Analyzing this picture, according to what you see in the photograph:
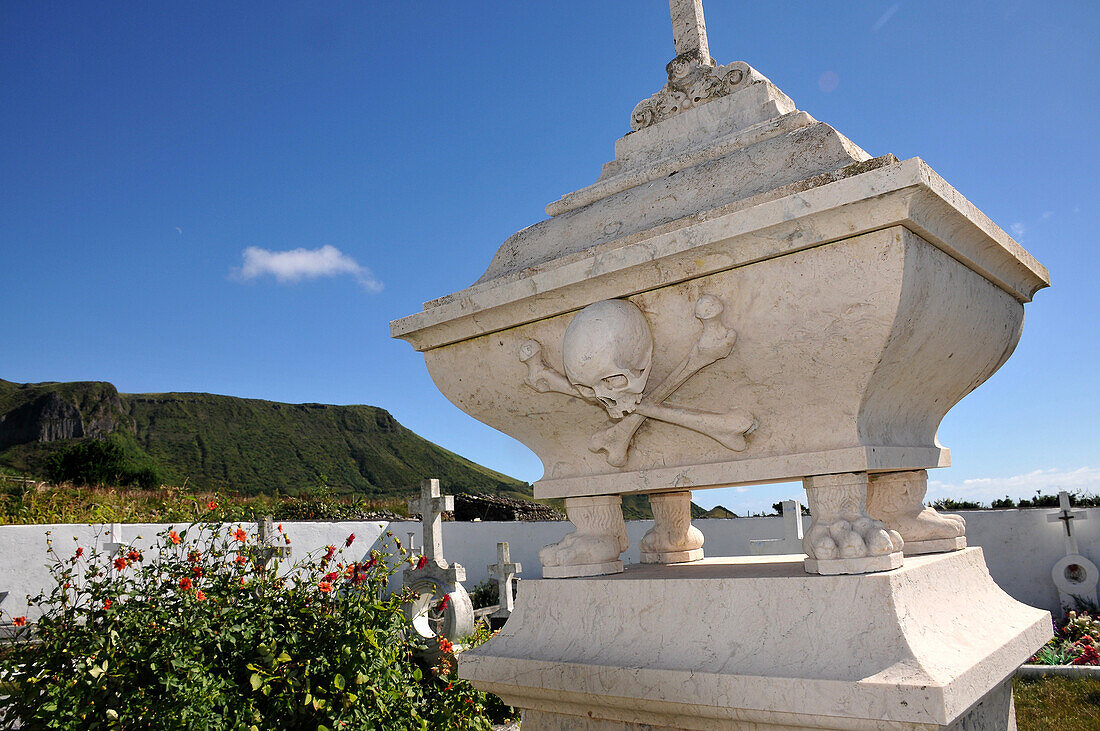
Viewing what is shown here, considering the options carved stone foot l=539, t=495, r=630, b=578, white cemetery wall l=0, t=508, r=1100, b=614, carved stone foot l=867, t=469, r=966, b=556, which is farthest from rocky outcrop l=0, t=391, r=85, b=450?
carved stone foot l=867, t=469, r=966, b=556

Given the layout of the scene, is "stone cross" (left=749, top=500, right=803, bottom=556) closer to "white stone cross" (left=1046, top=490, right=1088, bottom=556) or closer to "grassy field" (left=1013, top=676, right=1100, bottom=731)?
"white stone cross" (left=1046, top=490, right=1088, bottom=556)

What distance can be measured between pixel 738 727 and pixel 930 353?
114cm

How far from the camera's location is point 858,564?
178 cm

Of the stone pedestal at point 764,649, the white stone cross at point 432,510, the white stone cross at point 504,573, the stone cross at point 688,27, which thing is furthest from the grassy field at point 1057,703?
the white stone cross at point 504,573

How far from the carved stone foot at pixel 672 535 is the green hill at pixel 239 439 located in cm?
5081

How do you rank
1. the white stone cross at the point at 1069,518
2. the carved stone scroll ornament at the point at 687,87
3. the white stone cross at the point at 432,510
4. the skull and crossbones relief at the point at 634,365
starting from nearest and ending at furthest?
the skull and crossbones relief at the point at 634,365, the carved stone scroll ornament at the point at 687,87, the white stone cross at the point at 432,510, the white stone cross at the point at 1069,518

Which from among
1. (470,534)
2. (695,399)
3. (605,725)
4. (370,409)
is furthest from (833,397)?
(370,409)

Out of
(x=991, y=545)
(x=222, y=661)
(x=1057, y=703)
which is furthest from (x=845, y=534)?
(x=991, y=545)

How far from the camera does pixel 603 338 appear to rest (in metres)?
1.96

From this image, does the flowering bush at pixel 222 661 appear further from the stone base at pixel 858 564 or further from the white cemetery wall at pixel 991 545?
the white cemetery wall at pixel 991 545

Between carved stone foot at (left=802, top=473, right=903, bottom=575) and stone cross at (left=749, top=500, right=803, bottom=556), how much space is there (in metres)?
7.97

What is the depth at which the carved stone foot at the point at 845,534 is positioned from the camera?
5.87 feet

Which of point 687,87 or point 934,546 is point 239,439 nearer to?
point 687,87

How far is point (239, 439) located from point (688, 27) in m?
67.5
